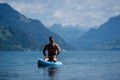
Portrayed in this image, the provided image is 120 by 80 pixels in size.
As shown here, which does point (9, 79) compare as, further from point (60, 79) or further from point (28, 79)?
point (60, 79)

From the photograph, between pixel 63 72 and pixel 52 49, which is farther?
pixel 52 49

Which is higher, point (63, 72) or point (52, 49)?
point (52, 49)

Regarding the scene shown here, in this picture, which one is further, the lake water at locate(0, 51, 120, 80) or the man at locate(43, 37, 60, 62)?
the man at locate(43, 37, 60, 62)

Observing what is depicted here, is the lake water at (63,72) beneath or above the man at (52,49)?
beneath

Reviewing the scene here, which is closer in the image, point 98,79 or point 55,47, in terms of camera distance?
point 98,79

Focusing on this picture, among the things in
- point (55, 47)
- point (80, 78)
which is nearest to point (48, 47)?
point (55, 47)

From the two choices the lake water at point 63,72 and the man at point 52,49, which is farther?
the man at point 52,49

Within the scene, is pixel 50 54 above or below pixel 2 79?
above

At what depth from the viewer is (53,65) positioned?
44625 mm

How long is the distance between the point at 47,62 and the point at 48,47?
94.3 inches

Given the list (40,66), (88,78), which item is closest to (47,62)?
(40,66)

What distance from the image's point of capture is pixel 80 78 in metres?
28.7

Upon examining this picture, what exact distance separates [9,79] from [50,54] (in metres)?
15.5

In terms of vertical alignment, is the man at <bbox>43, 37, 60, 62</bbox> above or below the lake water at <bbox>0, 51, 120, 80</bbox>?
above
